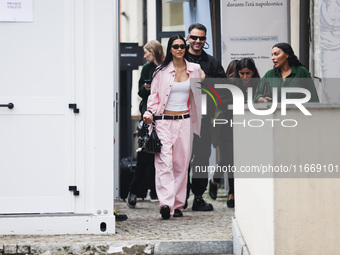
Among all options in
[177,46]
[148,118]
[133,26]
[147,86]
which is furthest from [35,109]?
[133,26]

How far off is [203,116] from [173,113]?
0.95m

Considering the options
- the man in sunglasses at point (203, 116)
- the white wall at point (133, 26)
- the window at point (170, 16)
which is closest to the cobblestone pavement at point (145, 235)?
the man in sunglasses at point (203, 116)

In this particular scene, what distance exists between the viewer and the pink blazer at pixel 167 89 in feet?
30.0

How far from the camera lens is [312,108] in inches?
229

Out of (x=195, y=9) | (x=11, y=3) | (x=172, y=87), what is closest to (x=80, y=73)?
(x=11, y=3)

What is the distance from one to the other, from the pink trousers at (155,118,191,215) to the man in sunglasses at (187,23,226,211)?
705 millimetres

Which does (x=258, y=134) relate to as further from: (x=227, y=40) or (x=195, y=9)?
(x=195, y=9)

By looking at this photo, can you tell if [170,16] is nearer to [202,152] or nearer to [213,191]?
[213,191]

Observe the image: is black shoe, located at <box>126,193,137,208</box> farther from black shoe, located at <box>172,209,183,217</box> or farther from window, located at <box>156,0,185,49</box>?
window, located at <box>156,0,185,49</box>

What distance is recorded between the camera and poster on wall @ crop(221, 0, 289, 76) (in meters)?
10.4

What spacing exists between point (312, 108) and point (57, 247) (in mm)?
2554

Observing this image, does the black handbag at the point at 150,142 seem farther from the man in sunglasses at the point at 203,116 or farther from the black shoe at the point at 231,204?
the black shoe at the point at 231,204

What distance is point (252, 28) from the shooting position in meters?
10.4

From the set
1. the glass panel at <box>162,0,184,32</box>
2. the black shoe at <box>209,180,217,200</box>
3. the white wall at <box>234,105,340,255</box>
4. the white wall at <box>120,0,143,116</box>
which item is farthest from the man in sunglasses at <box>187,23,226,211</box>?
the white wall at <box>120,0,143,116</box>
